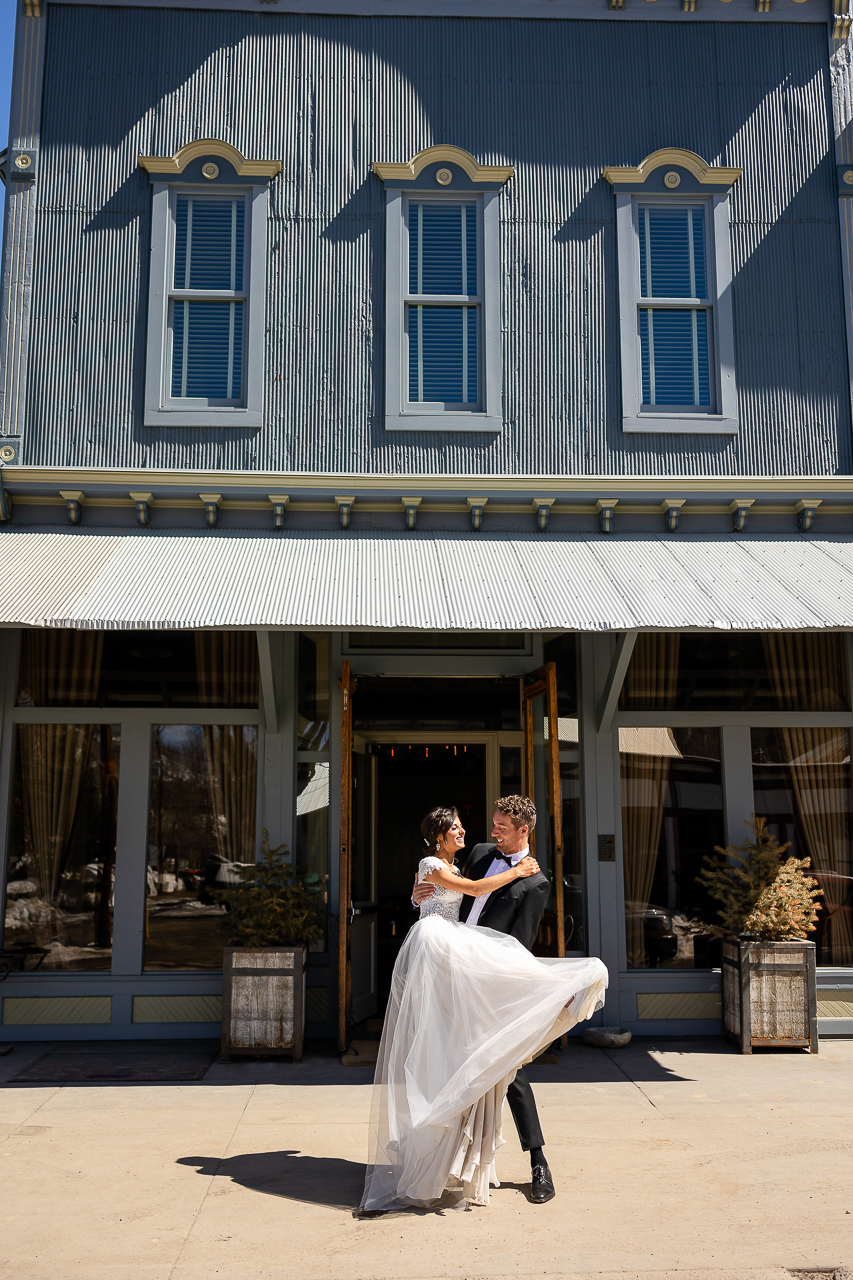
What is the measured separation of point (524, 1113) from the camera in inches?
195

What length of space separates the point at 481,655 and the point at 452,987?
4.41m

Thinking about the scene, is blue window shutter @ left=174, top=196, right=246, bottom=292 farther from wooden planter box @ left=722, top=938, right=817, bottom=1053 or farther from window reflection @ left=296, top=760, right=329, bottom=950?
wooden planter box @ left=722, top=938, right=817, bottom=1053

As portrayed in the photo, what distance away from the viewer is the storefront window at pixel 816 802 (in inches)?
342

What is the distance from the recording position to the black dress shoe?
486cm

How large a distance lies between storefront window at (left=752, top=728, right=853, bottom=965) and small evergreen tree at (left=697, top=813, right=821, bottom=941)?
0.26 meters

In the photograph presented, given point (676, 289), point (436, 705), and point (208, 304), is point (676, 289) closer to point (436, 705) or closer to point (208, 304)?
point (208, 304)

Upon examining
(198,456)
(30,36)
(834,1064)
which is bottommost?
(834,1064)

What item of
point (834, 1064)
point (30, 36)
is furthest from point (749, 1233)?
point (30, 36)

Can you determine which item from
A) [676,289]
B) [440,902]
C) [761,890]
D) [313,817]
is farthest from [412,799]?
[440,902]

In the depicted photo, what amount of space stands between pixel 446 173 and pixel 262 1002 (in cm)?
698

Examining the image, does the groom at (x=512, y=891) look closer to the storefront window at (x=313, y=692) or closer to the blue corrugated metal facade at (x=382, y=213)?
the storefront window at (x=313, y=692)

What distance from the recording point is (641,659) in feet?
29.2

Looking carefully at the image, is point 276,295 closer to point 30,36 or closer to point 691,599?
point 30,36

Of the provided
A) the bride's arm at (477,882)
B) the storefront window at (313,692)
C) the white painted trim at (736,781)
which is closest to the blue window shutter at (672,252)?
the white painted trim at (736,781)
